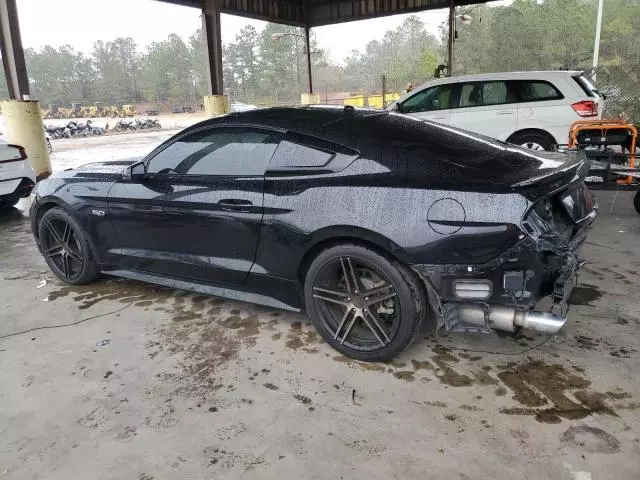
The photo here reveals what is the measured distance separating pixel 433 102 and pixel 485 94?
2.74ft

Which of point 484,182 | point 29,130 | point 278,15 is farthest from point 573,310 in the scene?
point 278,15

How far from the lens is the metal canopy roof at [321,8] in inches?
574

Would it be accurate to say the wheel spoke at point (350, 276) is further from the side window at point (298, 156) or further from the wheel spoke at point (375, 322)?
the side window at point (298, 156)

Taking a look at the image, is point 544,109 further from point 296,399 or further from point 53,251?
point 53,251

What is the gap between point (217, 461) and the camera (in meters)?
2.08

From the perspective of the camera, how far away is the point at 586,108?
283 inches

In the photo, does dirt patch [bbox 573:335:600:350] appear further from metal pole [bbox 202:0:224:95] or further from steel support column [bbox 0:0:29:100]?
metal pole [bbox 202:0:224:95]

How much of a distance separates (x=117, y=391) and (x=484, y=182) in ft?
7.15

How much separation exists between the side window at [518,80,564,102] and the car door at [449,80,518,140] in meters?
0.14

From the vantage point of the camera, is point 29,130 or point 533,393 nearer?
Result: point 533,393

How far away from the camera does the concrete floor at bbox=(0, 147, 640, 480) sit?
80.6 inches

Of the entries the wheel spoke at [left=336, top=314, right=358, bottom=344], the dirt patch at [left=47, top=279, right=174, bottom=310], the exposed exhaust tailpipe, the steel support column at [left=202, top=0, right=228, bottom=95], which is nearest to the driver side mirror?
the dirt patch at [left=47, top=279, right=174, bottom=310]

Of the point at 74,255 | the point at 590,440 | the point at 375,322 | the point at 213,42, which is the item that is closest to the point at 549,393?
the point at 590,440

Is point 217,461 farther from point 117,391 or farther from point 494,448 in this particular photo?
point 494,448
